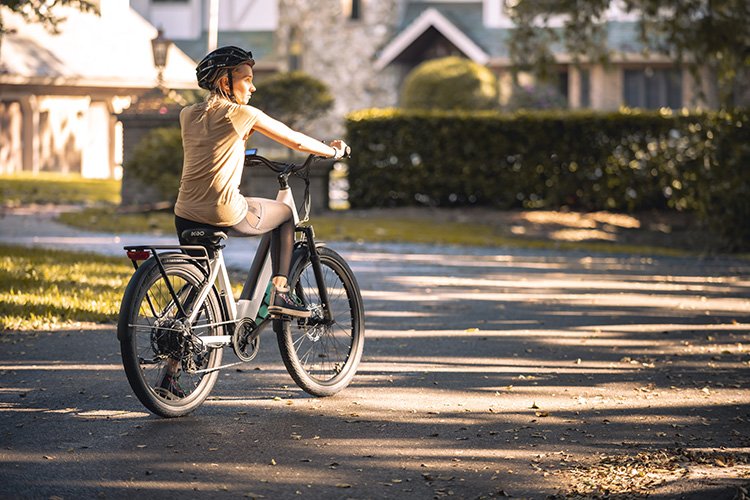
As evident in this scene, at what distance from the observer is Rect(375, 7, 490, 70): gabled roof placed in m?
47.1

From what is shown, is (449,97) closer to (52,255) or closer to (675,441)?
(52,255)

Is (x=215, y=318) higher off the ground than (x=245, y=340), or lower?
higher

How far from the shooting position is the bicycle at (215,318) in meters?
7.14

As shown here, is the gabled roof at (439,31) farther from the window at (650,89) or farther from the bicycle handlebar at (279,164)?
the bicycle handlebar at (279,164)

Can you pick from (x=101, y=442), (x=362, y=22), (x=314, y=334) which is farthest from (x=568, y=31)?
(x=362, y=22)

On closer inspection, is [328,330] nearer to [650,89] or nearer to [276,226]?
[276,226]

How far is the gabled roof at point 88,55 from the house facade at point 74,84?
3 cm

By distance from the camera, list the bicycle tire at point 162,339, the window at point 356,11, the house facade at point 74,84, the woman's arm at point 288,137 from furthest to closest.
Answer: the window at point 356,11
the house facade at point 74,84
the woman's arm at point 288,137
the bicycle tire at point 162,339

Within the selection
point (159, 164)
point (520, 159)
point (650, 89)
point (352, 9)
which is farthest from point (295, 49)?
point (520, 159)

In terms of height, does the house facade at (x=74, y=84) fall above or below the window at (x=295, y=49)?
below

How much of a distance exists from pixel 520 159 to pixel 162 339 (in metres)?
19.6

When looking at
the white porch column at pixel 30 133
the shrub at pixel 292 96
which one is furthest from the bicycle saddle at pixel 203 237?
the white porch column at pixel 30 133

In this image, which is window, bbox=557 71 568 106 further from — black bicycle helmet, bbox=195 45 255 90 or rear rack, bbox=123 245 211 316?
rear rack, bbox=123 245 211 316

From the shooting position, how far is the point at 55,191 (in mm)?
31516
